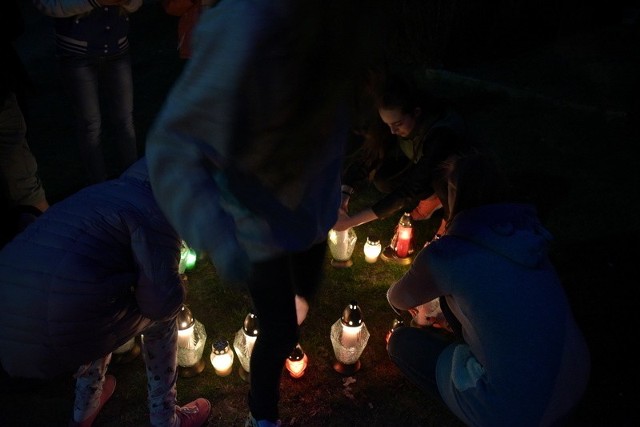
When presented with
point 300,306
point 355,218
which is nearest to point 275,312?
point 300,306

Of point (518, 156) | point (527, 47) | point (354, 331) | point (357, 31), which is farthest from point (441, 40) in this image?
point (357, 31)

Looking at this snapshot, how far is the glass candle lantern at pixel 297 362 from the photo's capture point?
9.07 ft

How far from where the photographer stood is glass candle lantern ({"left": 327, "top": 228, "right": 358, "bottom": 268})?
360 centimetres

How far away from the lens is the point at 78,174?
186 inches

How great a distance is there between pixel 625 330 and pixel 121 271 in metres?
3.16

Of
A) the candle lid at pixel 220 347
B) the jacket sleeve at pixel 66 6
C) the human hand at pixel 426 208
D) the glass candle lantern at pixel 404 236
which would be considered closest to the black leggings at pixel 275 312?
the candle lid at pixel 220 347

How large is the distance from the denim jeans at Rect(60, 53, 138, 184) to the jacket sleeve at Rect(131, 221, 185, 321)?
2.32 meters

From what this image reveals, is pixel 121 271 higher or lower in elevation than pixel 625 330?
higher

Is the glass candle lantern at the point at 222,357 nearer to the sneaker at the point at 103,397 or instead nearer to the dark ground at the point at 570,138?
the sneaker at the point at 103,397

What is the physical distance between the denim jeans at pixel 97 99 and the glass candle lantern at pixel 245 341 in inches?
82.7

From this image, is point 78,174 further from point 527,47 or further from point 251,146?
point 527,47

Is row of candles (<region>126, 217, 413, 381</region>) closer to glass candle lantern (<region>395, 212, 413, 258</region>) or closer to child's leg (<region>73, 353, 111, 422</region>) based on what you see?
child's leg (<region>73, 353, 111, 422</region>)

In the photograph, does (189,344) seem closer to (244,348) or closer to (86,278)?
(244,348)

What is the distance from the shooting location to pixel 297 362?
111 inches
